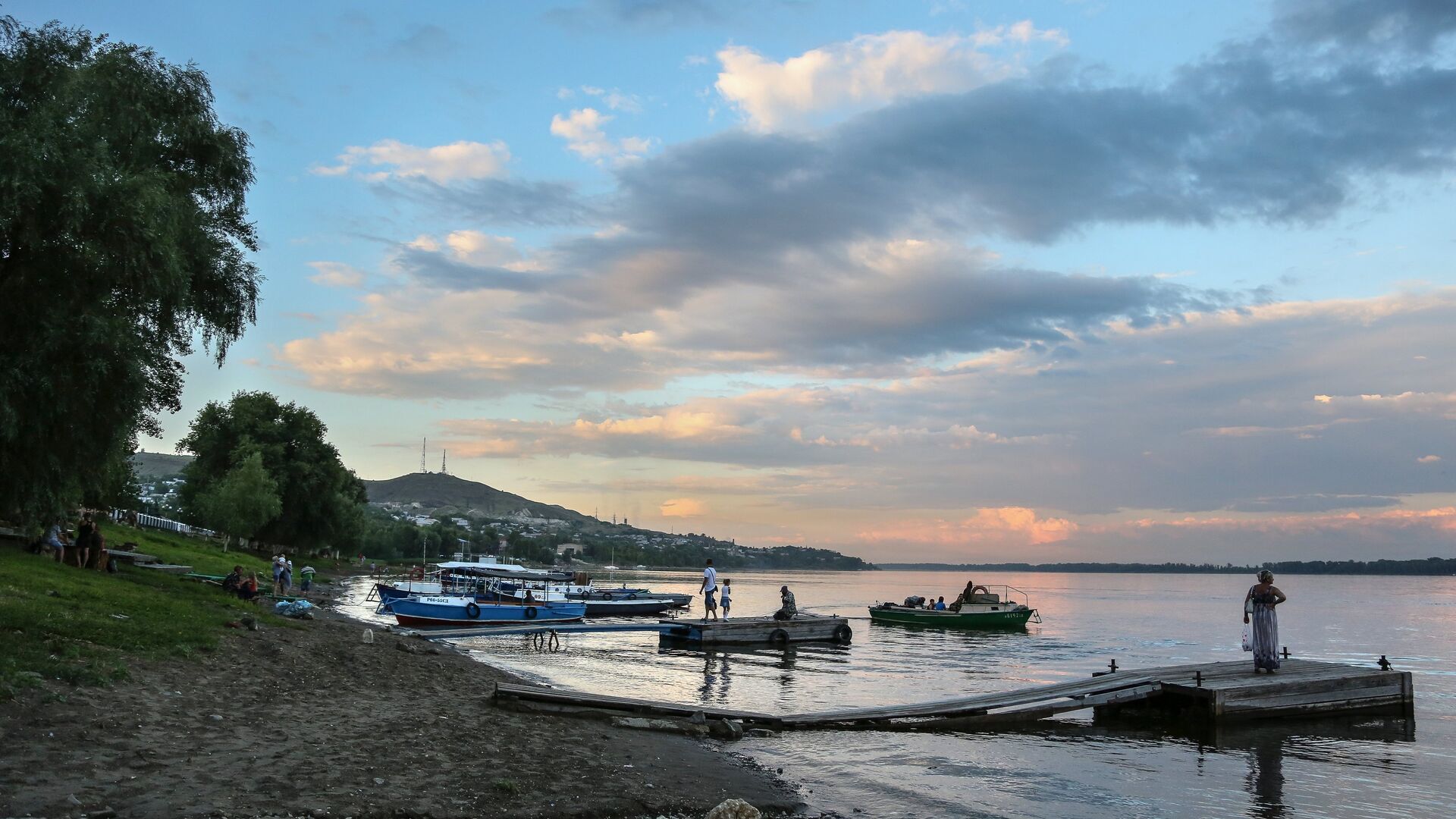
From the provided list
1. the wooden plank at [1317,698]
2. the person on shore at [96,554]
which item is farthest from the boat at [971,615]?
the person on shore at [96,554]

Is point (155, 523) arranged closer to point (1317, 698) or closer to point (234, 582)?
point (234, 582)

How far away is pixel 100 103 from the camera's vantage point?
1656 centimetres

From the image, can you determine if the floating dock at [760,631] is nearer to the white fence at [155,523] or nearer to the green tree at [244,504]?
the white fence at [155,523]

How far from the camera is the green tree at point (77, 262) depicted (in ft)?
46.3

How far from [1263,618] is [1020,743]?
886cm

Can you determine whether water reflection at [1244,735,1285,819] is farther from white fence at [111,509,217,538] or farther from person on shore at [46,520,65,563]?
white fence at [111,509,217,538]

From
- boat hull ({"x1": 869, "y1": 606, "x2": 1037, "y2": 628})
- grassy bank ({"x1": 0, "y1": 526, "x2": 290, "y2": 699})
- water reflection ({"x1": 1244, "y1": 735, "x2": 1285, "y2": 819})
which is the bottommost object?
boat hull ({"x1": 869, "y1": 606, "x2": 1037, "y2": 628})

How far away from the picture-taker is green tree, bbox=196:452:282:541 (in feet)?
239

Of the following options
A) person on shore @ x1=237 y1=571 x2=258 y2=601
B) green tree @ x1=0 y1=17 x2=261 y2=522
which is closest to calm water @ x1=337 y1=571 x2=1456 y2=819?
person on shore @ x1=237 y1=571 x2=258 y2=601

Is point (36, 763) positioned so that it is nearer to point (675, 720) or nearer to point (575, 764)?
point (575, 764)

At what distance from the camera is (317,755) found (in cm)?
1147

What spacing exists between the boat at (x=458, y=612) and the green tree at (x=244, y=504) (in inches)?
1240

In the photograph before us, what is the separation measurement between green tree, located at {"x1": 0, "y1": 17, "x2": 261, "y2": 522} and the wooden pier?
28.0ft

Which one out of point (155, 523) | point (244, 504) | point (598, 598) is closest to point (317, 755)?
point (598, 598)
